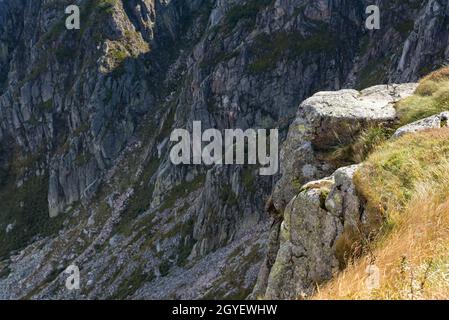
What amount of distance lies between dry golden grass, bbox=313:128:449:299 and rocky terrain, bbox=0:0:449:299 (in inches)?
34.3

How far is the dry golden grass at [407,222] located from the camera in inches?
267

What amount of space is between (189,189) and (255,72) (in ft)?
105

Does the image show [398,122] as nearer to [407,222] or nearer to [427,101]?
[427,101]

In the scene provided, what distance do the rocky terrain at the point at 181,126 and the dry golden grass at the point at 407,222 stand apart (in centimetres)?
87

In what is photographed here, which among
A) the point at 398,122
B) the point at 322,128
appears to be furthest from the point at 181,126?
the point at 398,122

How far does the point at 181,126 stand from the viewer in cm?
11144

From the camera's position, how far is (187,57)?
143 m

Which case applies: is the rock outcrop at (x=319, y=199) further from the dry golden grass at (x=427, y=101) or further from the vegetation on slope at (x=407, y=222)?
the vegetation on slope at (x=407, y=222)

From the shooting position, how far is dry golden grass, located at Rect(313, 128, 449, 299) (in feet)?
22.3

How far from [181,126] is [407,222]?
341 feet

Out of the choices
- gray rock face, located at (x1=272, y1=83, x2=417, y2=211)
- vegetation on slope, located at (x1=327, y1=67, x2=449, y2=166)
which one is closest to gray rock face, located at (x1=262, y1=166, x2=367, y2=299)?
vegetation on slope, located at (x1=327, y1=67, x2=449, y2=166)

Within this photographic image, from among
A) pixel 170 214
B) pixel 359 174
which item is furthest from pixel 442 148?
pixel 170 214

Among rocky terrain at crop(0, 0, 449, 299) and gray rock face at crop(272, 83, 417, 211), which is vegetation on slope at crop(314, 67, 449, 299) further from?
gray rock face at crop(272, 83, 417, 211)

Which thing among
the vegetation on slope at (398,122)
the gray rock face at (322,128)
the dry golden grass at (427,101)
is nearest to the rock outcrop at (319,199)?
the gray rock face at (322,128)
